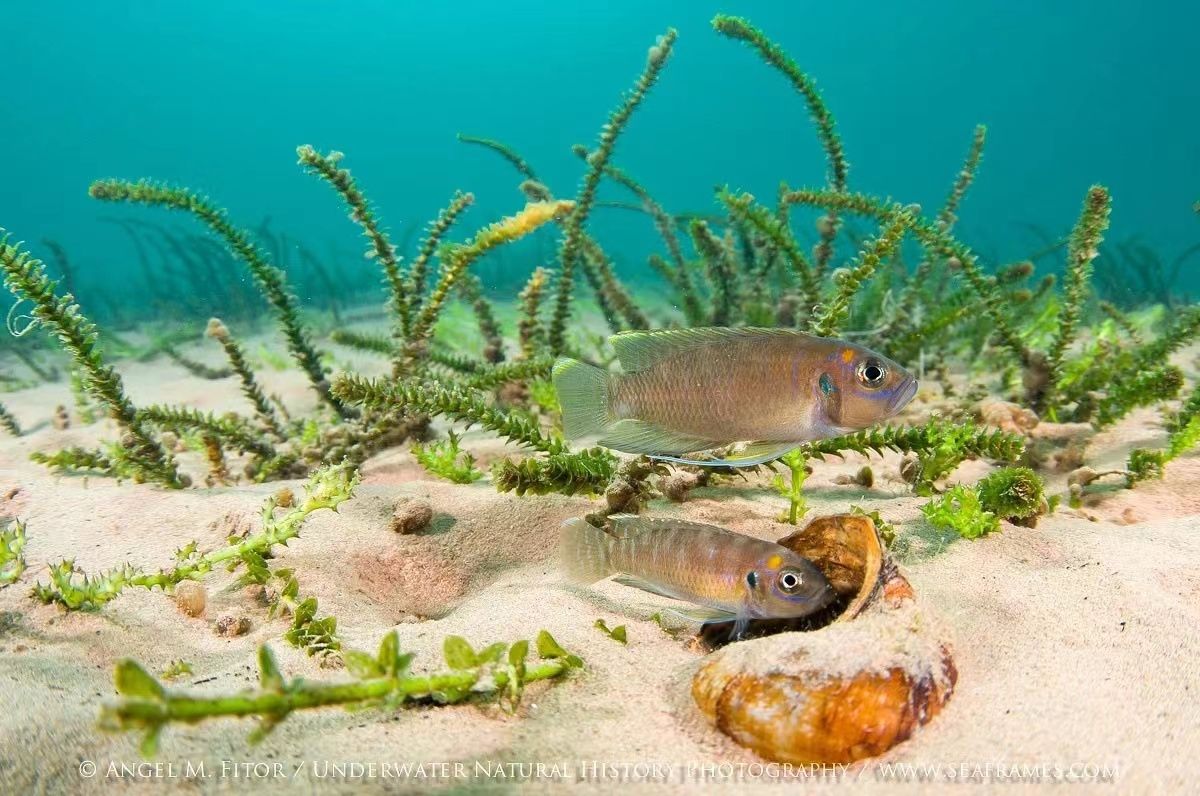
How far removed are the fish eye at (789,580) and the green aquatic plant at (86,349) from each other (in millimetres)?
3430

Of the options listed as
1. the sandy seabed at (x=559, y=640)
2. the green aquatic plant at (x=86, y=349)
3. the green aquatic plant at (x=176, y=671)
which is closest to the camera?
the sandy seabed at (x=559, y=640)

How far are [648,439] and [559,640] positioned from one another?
30.9 inches

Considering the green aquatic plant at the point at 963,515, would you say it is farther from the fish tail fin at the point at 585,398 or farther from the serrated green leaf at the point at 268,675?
the serrated green leaf at the point at 268,675

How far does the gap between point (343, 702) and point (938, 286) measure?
800 centimetres

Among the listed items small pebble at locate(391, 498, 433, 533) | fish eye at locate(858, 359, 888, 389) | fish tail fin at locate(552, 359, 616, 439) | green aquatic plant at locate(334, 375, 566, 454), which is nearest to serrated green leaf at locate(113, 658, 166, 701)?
fish tail fin at locate(552, 359, 616, 439)

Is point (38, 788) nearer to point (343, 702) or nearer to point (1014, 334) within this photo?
point (343, 702)

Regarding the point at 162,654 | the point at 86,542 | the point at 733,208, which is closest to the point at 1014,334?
the point at 733,208

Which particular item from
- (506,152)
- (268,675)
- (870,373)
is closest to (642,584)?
(870,373)

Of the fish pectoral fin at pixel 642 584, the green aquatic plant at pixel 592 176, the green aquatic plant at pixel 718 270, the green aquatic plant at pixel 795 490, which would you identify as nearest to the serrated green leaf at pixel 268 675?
the fish pectoral fin at pixel 642 584

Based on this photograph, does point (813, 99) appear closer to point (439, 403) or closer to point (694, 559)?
point (439, 403)

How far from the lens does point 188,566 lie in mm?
2469

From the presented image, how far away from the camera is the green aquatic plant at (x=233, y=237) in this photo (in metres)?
3.76

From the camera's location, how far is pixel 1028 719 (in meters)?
1.71

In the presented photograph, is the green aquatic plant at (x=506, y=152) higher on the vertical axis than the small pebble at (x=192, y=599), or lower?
higher
